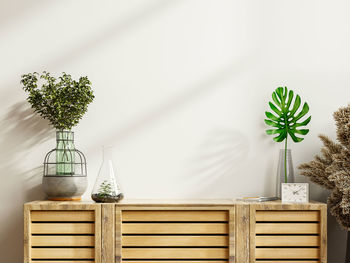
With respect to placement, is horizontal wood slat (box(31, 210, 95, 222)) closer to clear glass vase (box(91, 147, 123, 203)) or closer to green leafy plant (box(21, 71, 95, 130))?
clear glass vase (box(91, 147, 123, 203))

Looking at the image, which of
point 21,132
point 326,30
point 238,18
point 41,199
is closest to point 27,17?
point 21,132

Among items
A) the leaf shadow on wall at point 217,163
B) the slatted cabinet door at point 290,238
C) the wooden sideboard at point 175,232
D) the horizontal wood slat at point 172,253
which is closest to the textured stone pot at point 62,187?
the wooden sideboard at point 175,232

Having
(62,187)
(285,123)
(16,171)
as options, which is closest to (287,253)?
(285,123)

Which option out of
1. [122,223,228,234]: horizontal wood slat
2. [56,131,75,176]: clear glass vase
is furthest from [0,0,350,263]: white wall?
[122,223,228,234]: horizontal wood slat

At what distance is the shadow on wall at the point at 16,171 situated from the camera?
2381 millimetres

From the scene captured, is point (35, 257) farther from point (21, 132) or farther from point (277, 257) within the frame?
point (277, 257)

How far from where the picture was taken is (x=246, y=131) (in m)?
2.44

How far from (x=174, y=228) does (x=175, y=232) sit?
0.02 meters

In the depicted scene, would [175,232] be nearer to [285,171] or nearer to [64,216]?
[64,216]

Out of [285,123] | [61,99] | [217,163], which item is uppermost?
[61,99]

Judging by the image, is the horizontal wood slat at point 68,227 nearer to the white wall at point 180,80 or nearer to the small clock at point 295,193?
the white wall at point 180,80

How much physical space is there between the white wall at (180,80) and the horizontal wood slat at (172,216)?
0.31 meters

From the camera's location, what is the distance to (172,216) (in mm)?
2094

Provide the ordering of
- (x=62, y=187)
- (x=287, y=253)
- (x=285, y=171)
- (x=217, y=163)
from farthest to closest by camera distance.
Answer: (x=217, y=163) < (x=285, y=171) < (x=62, y=187) < (x=287, y=253)
